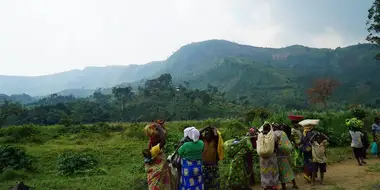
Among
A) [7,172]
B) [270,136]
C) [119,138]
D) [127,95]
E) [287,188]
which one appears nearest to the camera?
[270,136]

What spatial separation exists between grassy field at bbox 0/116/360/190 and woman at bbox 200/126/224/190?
4.65ft

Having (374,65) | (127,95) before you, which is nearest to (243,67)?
(374,65)

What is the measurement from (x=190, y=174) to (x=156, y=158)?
0.63 metres

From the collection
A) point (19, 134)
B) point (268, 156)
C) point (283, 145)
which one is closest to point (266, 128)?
point (268, 156)

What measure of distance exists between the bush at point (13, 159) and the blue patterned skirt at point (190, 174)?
936cm

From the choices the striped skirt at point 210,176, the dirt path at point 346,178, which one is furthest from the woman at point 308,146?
the striped skirt at point 210,176

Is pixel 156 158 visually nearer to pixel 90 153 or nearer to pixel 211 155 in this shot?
pixel 211 155

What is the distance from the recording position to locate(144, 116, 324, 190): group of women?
206 inches

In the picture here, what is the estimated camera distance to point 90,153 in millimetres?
15078

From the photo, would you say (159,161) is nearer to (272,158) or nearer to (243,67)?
(272,158)

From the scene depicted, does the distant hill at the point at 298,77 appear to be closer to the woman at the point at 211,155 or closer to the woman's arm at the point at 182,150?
the woman at the point at 211,155

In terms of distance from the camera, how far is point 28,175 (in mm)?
11547

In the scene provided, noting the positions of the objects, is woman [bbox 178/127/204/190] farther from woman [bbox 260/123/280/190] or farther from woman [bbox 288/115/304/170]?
woman [bbox 288/115/304/170]

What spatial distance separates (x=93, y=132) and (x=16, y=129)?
4988 mm
